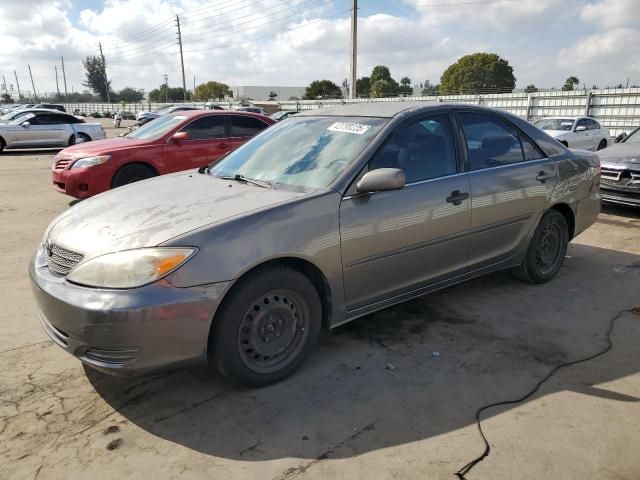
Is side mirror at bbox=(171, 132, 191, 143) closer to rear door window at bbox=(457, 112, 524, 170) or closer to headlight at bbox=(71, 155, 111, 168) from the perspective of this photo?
headlight at bbox=(71, 155, 111, 168)

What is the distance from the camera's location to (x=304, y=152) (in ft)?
11.8

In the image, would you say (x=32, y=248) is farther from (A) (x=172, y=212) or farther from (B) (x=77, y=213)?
(A) (x=172, y=212)

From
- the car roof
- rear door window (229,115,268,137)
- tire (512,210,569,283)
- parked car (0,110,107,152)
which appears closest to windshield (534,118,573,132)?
rear door window (229,115,268,137)

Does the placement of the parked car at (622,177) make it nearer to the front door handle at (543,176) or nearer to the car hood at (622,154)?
the car hood at (622,154)

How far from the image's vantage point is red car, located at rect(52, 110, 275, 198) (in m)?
7.34

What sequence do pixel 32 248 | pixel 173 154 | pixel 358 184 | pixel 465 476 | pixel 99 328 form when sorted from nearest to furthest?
pixel 465 476
pixel 99 328
pixel 358 184
pixel 32 248
pixel 173 154

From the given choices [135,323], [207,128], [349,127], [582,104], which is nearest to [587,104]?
[582,104]

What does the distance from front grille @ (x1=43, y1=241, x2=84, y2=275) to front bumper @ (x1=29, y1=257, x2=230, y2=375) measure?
0.12m

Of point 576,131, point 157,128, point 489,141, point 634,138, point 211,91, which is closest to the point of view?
point 489,141

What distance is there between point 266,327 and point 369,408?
743mm

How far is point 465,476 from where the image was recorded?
2281mm

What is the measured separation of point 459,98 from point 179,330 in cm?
2341

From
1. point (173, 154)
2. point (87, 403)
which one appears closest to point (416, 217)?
point (87, 403)

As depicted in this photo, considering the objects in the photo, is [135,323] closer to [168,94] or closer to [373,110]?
[373,110]
